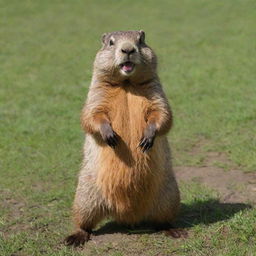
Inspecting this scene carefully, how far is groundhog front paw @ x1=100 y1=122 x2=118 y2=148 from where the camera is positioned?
423 centimetres

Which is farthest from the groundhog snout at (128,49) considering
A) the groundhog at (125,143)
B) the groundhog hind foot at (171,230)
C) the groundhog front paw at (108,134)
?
the groundhog hind foot at (171,230)

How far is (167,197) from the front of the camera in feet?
15.1

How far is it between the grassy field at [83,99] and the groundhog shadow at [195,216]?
0.02 metres

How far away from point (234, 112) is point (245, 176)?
8.39 feet

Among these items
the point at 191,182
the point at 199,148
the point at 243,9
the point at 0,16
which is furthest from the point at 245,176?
the point at 0,16

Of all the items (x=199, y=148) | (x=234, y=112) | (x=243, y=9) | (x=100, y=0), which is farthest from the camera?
(x=100, y=0)

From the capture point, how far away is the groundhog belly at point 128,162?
4398mm

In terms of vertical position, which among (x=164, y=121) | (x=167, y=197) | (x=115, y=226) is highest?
(x=164, y=121)

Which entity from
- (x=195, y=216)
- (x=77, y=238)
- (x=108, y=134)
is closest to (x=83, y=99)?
(x=195, y=216)

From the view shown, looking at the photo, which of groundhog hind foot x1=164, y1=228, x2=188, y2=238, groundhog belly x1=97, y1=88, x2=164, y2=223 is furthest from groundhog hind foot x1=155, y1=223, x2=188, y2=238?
groundhog belly x1=97, y1=88, x2=164, y2=223

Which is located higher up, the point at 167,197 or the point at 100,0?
the point at 100,0

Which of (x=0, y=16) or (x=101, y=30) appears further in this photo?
(x=0, y=16)

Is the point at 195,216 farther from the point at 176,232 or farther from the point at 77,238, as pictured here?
the point at 77,238

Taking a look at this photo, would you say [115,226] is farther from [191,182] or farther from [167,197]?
[191,182]
